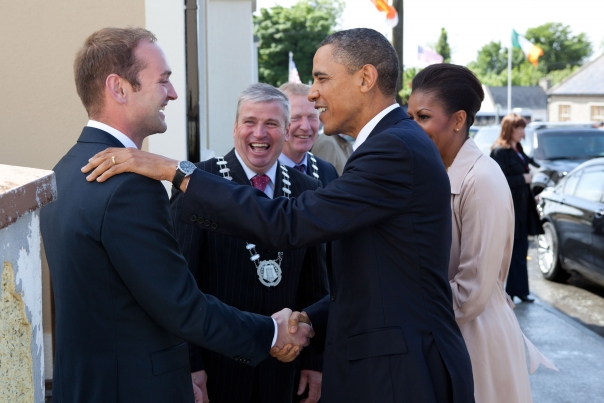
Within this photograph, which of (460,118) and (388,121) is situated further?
(460,118)

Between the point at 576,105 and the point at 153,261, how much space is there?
6956 centimetres

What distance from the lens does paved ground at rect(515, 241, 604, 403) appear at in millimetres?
5984

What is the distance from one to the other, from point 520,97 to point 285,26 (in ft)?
137

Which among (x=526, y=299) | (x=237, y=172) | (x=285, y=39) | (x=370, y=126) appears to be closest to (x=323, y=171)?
(x=237, y=172)

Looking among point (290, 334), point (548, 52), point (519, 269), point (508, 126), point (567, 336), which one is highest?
point (548, 52)

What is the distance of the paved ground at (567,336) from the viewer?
19.6 ft

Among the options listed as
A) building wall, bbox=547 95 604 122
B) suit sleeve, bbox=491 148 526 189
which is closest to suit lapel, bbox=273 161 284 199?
suit sleeve, bbox=491 148 526 189

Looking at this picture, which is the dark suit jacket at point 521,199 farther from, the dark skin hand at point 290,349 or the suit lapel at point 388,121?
the suit lapel at point 388,121

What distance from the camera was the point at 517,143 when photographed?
9188 mm

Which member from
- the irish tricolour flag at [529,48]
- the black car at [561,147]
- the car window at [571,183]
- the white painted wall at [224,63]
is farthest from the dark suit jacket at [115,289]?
the irish tricolour flag at [529,48]

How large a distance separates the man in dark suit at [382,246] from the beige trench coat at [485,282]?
48 centimetres

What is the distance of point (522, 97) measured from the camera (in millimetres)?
97625

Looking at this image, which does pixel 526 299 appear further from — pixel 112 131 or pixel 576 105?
pixel 576 105

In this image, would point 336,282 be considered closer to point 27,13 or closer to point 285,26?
point 27,13
